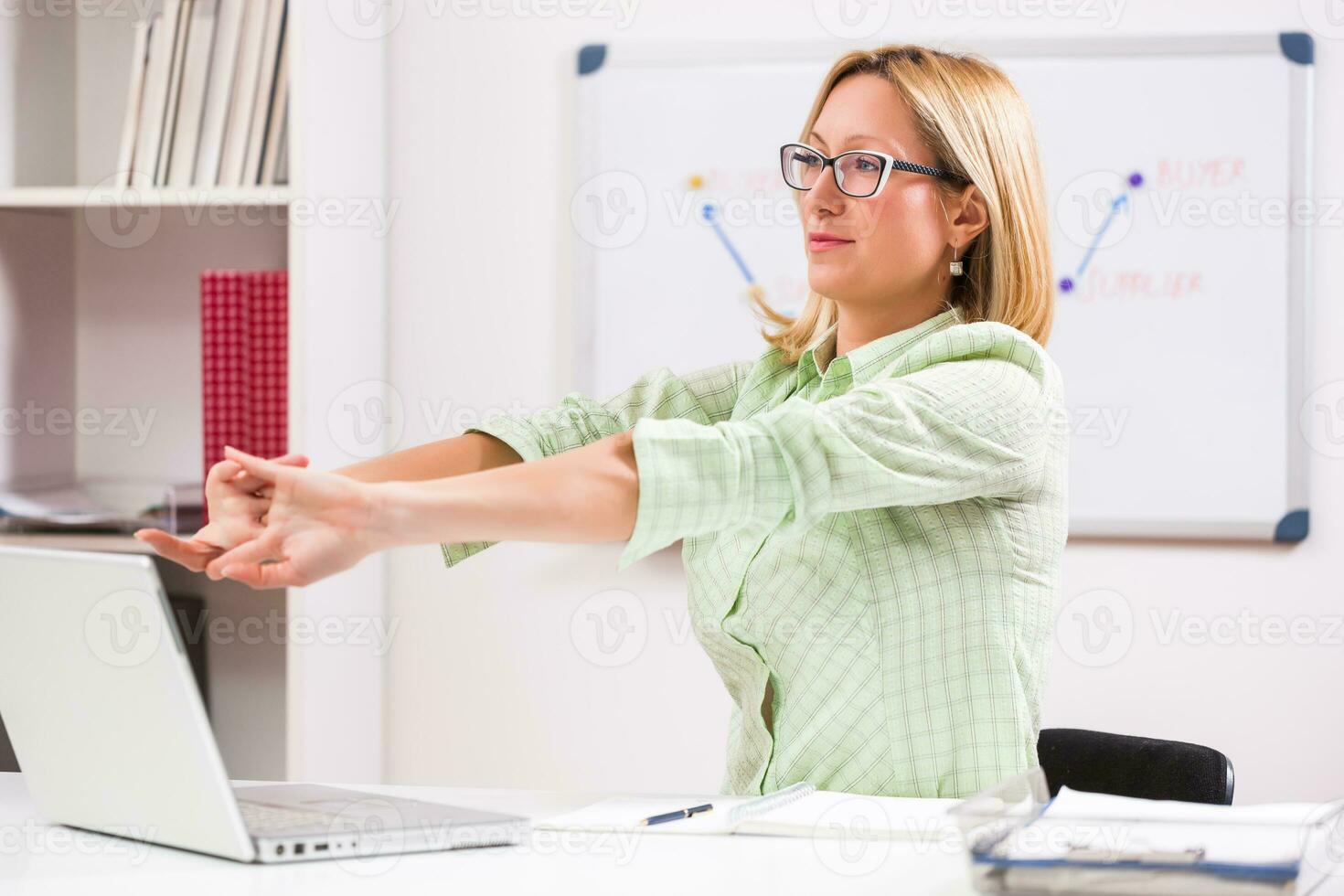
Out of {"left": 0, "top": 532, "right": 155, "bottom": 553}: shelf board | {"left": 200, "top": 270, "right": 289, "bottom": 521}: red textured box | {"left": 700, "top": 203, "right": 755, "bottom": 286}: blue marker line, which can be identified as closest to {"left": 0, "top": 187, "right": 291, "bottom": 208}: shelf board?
{"left": 200, "top": 270, "right": 289, "bottom": 521}: red textured box

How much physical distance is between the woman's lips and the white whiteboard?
44.7 inches

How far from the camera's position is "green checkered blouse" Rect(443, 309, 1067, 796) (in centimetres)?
106

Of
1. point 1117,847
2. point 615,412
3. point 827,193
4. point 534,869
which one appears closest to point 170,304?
point 615,412

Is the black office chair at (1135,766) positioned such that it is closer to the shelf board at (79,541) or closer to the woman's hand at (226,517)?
the woman's hand at (226,517)

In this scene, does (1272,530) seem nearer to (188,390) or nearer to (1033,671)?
(1033,671)

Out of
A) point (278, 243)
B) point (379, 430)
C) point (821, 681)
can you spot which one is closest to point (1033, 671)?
point (821, 681)

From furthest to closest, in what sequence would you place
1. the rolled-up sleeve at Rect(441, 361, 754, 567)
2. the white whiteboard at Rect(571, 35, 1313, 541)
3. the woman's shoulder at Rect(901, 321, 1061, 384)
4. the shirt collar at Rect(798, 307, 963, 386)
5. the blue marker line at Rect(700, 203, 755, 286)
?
the blue marker line at Rect(700, 203, 755, 286), the white whiteboard at Rect(571, 35, 1313, 541), the rolled-up sleeve at Rect(441, 361, 754, 567), the shirt collar at Rect(798, 307, 963, 386), the woman's shoulder at Rect(901, 321, 1061, 384)

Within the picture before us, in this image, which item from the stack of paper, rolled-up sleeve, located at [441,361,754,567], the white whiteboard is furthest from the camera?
the white whiteboard

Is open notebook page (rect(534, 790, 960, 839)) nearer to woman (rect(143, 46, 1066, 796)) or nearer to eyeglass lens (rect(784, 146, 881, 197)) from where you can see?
woman (rect(143, 46, 1066, 796))

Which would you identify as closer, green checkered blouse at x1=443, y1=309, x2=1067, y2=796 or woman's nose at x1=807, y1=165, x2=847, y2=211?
Answer: green checkered blouse at x1=443, y1=309, x2=1067, y2=796

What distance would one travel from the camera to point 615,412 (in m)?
1.53

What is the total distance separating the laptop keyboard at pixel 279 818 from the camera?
102 cm

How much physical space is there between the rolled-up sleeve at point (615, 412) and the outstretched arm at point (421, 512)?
15.5 inches

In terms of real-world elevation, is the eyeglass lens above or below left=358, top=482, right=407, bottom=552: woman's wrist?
above
